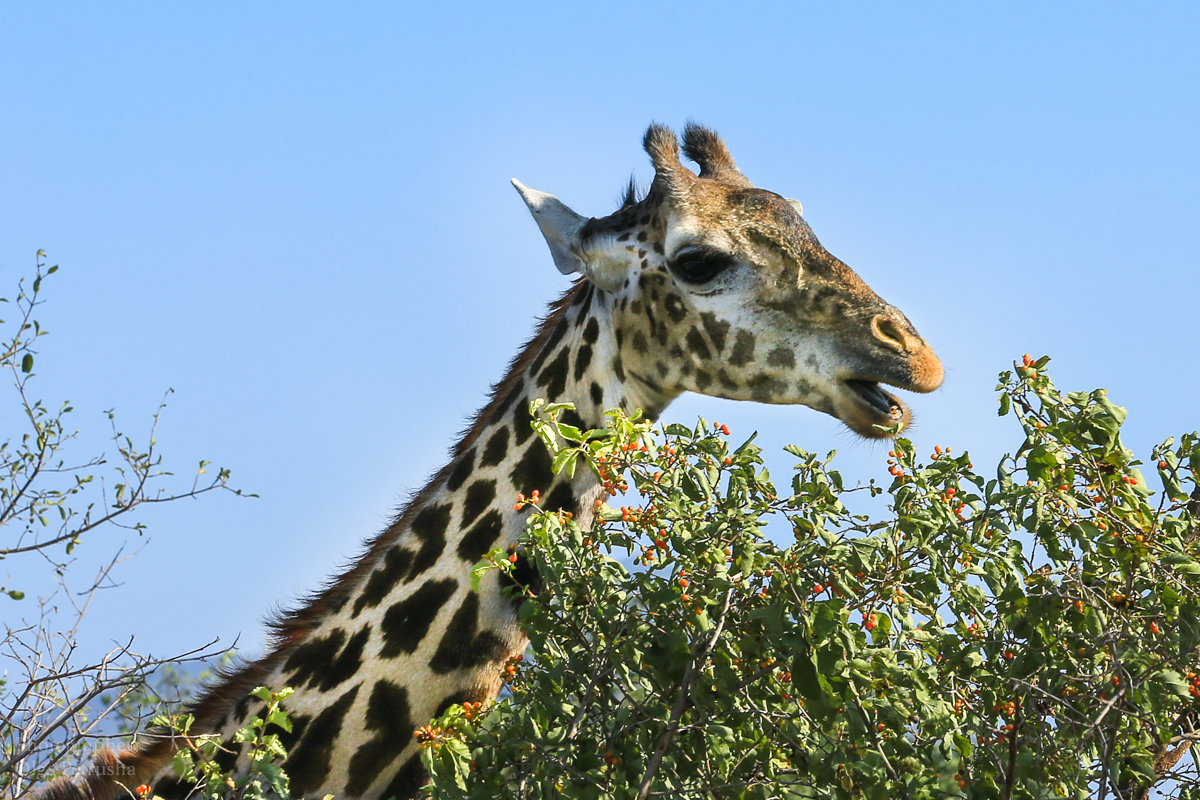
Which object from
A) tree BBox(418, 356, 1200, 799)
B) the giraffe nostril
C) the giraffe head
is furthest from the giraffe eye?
tree BBox(418, 356, 1200, 799)

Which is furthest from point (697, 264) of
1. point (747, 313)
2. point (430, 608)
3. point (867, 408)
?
point (430, 608)

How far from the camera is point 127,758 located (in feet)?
18.5

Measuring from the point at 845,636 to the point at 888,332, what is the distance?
2.10 meters

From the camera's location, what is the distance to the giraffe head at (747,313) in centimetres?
548

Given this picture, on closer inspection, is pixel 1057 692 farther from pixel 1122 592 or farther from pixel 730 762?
pixel 730 762

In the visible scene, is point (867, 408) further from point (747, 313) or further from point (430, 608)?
point (430, 608)

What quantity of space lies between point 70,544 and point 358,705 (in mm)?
3016

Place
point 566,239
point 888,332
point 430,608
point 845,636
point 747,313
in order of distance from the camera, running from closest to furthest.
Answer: point 845,636, point 430,608, point 888,332, point 747,313, point 566,239

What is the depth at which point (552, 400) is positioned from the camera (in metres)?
5.70

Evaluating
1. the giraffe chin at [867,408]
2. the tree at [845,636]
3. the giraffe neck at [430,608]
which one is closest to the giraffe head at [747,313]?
the giraffe chin at [867,408]

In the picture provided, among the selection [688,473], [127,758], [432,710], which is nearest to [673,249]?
[688,473]

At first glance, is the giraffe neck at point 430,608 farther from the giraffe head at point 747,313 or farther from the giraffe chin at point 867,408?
the giraffe chin at point 867,408

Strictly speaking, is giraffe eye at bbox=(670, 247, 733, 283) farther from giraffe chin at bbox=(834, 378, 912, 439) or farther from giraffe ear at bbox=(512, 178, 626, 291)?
giraffe chin at bbox=(834, 378, 912, 439)

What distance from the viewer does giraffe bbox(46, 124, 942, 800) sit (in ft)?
16.6
